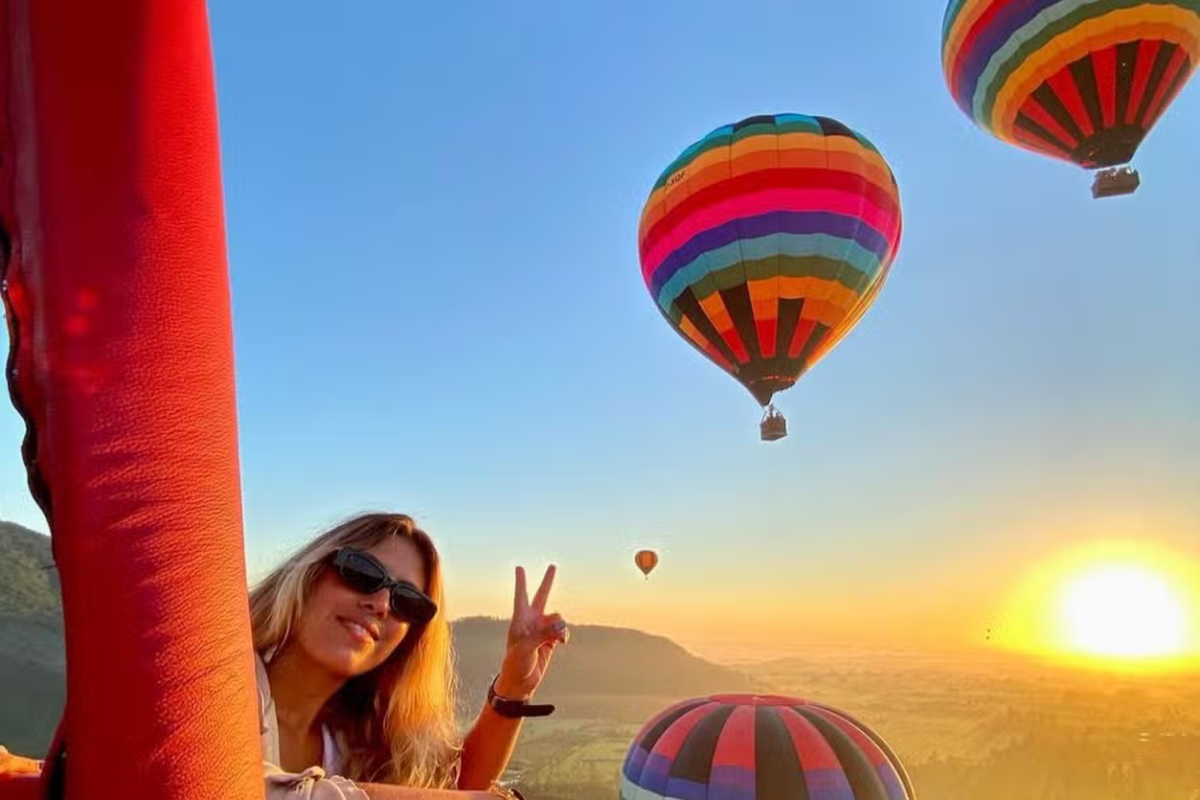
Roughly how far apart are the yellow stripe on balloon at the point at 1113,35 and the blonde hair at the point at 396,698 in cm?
1362

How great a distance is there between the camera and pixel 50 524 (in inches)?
26.8

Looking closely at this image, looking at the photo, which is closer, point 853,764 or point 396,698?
point 396,698

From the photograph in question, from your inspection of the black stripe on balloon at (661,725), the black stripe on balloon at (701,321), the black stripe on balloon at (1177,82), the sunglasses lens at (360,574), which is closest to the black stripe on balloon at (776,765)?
the black stripe on balloon at (661,725)

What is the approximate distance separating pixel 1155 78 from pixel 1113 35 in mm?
847

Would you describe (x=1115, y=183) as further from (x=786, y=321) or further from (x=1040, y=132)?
(x=786, y=321)

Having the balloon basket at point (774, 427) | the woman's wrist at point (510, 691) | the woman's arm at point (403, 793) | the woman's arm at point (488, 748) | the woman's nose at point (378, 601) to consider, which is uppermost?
the balloon basket at point (774, 427)

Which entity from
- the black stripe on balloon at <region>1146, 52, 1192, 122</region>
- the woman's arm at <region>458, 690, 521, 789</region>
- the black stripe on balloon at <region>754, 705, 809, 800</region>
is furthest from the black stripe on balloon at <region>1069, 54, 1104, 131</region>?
the woman's arm at <region>458, 690, 521, 789</region>

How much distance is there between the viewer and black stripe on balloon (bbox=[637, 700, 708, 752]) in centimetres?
1086

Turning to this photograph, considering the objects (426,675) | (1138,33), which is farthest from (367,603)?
(1138,33)

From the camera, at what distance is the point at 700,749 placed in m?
10.1

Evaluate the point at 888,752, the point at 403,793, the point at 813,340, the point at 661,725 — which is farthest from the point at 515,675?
the point at 813,340

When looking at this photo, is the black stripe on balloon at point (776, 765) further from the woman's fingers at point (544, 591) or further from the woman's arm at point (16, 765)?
the woman's arm at point (16, 765)

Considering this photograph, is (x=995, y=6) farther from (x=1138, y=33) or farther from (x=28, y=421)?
(x=28, y=421)

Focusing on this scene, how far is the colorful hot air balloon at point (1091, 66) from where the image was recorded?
496 inches
